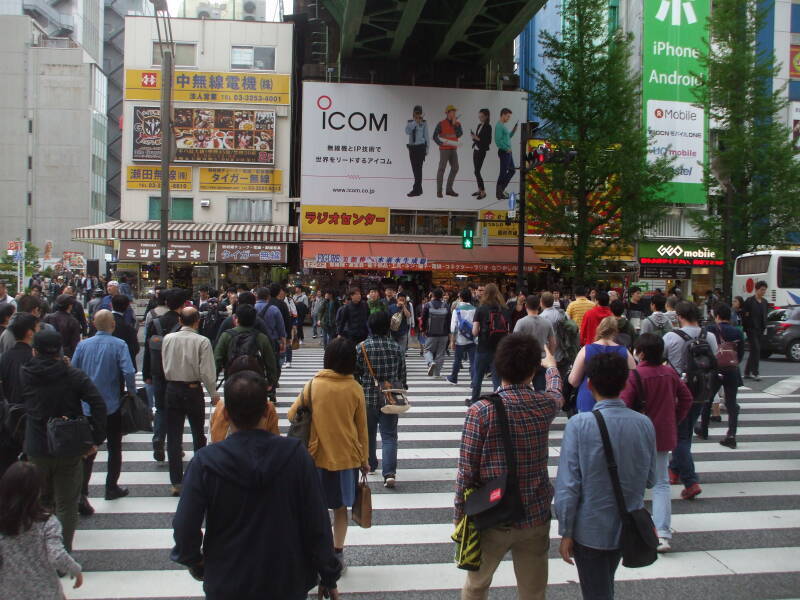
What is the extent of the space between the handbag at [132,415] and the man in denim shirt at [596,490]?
13.6 ft

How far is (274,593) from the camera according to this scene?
2.54 metres

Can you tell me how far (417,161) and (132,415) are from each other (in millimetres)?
25835

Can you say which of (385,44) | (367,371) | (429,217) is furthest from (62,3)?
(367,371)

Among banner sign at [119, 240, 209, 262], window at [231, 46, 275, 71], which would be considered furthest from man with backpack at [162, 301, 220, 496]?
window at [231, 46, 275, 71]

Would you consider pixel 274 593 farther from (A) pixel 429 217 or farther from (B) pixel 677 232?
(B) pixel 677 232

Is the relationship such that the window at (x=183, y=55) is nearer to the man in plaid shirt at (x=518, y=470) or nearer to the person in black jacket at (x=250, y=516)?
the man in plaid shirt at (x=518, y=470)

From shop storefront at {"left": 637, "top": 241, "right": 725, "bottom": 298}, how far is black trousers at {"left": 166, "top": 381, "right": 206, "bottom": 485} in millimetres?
29219

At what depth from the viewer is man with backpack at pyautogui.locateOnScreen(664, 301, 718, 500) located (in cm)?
627

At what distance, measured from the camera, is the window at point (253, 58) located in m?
31.8

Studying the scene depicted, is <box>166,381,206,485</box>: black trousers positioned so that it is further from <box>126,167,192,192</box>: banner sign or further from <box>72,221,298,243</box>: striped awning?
<box>126,167,192,192</box>: banner sign

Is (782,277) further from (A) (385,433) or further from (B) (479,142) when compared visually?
(A) (385,433)

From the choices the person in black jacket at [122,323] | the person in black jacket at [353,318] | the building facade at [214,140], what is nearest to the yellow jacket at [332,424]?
the person in black jacket at [122,323]

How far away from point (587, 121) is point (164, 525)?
21104 mm

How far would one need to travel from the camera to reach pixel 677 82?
3238 cm
